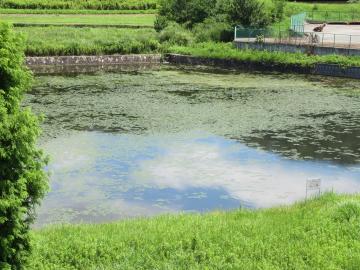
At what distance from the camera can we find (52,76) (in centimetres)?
3117

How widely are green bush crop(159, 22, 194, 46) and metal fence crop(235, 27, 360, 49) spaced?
3507 millimetres

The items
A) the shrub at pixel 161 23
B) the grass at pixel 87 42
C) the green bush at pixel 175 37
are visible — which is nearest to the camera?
the grass at pixel 87 42

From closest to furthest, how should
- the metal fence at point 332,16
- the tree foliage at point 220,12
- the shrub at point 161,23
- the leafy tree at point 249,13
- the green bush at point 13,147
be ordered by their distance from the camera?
1. the green bush at point 13,147
2. the leafy tree at point 249,13
3. the tree foliage at point 220,12
4. the shrub at point 161,23
5. the metal fence at point 332,16

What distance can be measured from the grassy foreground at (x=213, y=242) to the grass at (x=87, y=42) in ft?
91.7

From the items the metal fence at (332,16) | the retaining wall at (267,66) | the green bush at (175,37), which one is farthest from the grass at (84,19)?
the metal fence at (332,16)

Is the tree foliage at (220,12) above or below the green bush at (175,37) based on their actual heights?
above

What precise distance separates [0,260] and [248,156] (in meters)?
10.7

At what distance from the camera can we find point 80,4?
62.5 metres

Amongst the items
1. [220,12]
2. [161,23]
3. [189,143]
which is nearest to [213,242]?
[189,143]

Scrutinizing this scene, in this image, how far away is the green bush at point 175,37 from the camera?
133ft

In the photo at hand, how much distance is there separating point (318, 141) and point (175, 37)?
956 inches

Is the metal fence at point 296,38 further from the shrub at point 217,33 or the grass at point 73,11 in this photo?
the grass at point 73,11

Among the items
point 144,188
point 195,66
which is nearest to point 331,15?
point 195,66

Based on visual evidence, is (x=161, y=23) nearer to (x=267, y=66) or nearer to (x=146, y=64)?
(x=146, y=64)
